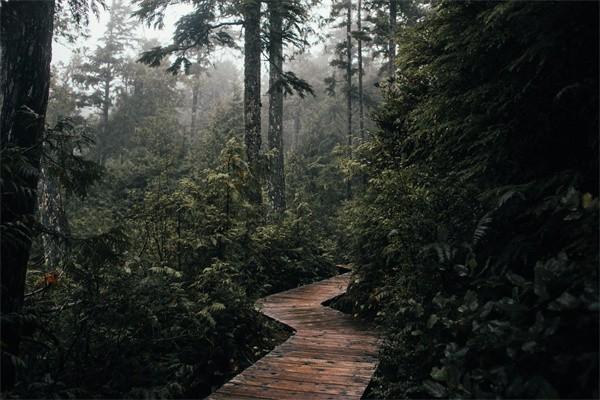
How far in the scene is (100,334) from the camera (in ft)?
16.7

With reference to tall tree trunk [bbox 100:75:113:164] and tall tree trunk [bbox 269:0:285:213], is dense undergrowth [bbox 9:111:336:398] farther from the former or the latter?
tall tree trunk [bbox 100:75:113:164]

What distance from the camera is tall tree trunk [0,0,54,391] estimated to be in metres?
4.46

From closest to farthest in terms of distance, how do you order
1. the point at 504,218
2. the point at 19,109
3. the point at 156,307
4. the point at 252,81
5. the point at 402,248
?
the point at 504,218
the point at 19,109
the point at 156,307
the point at 402,248
the point at 252,81

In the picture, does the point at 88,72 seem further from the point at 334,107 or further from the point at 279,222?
the point at 279,222

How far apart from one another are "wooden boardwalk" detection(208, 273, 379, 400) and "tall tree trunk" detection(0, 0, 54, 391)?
2.32 meters

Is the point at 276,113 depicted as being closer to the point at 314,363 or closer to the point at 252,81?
the point at 252,81

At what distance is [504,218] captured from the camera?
434 centimetres

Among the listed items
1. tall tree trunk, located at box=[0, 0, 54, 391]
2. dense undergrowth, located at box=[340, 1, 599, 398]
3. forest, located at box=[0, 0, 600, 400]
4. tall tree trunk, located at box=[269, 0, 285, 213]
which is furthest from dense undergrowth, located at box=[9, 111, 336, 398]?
tall tree trunk, located at box=[269, 0, 285, 213]

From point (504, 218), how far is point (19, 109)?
16.4 feet

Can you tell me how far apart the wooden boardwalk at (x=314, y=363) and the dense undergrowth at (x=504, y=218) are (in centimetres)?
41

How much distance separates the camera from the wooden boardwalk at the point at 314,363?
4.71 meters

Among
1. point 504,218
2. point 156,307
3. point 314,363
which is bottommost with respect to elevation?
point 314,363

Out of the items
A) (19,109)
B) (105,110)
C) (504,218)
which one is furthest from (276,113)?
(105,110)

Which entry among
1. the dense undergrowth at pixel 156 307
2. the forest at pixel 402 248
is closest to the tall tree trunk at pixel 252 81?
the dense undergrowth at pixel 156 307
